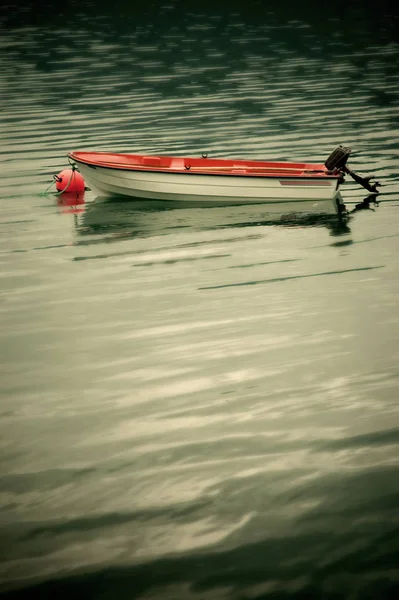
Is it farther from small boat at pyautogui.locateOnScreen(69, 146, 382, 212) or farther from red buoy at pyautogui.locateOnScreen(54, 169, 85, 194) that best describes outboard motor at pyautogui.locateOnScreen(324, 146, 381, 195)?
red buoy at pyautogui.locateOnScreen(54, 169, 85, 194)

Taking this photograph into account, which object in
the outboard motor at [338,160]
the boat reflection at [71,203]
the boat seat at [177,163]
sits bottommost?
the outboard motor at [338,160]

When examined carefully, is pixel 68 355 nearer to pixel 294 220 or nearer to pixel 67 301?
pixel 67 301

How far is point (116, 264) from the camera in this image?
1656 cm

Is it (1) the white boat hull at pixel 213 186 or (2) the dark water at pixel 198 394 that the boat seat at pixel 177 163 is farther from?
(2) the dark water at pixel 198 394

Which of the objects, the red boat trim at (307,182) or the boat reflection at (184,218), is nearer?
the boat reflection at (184,218)

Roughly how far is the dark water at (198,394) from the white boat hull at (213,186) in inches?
17.8

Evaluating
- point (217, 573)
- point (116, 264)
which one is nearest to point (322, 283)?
point (116, 264)

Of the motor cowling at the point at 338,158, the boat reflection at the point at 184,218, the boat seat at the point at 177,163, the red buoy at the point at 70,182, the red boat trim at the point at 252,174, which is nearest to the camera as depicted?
the boat reflection at the point at 184,218

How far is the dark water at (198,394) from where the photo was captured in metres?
7.50

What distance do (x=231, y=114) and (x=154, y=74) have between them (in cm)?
1301

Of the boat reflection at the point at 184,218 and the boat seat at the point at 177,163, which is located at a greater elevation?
the boat seat at the point at 177,163

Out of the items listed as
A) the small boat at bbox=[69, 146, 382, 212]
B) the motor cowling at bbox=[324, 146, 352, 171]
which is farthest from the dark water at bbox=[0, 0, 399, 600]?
the motor cowling at bbox=[324, 146, 352, 171]

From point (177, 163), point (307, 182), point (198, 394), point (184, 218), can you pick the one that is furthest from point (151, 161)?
point (198, 394)

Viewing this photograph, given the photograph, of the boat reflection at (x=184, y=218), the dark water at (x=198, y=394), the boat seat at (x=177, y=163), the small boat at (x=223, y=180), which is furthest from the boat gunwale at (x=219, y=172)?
the dark water at (x=198, y=394)
